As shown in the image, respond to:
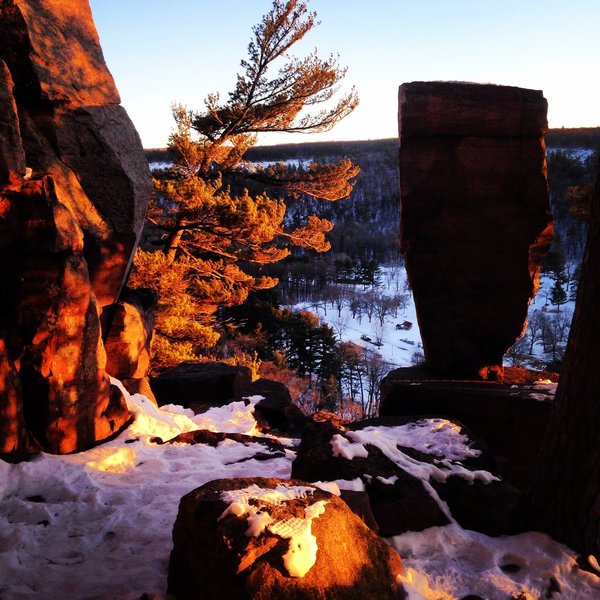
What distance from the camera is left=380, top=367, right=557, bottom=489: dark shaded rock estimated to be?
5.81 meters

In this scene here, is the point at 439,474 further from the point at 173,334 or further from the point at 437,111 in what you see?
the point at 173,334

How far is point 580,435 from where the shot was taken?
265 cm

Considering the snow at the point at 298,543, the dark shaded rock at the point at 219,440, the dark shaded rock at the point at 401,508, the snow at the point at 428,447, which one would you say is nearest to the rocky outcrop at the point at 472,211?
the snow at the point at 428,447

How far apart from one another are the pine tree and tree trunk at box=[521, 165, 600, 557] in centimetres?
831

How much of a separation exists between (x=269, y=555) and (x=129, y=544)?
1.12 m

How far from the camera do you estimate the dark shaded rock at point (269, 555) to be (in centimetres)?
186

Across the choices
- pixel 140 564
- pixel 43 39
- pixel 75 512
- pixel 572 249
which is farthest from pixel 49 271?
pixel 572 249

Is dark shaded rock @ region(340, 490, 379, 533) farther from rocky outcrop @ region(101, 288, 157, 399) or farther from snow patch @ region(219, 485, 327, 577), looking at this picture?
rocky outcrop @ region(101, 288, 157, 399)

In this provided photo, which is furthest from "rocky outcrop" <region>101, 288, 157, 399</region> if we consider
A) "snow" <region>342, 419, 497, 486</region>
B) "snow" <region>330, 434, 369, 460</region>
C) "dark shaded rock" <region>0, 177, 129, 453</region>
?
"snow" <region>330, 434, 369, 460</region>

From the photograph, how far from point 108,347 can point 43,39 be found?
10.7 ft

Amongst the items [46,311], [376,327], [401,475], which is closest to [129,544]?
[401,475]

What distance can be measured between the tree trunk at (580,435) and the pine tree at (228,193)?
831cm

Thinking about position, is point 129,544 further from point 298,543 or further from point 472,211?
point 472,211

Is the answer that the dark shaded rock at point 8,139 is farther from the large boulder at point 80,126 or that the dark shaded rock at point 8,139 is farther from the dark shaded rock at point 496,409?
the dark shaded rock at point 496,409
